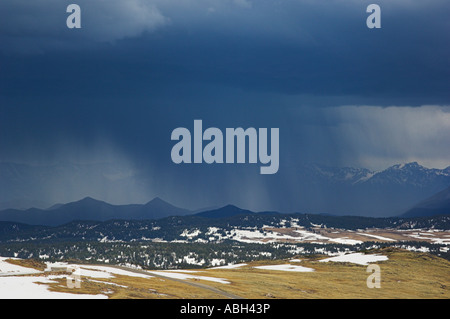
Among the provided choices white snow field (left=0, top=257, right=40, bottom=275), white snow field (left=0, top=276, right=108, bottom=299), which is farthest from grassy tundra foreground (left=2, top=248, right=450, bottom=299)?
white snow field (left=0, top=257, right=40, bottom=275)

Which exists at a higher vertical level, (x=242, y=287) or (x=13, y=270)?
(x=13, y=270)

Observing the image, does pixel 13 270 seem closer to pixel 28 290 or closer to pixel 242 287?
pixel 28 290

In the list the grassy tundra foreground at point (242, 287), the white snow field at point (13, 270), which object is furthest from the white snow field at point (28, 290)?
the white snow field at point (13, 270)

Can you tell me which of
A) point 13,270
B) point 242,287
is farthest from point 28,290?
point 242,287

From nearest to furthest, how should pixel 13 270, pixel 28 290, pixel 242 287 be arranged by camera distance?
pixel 28 290 → pixel 13 270 → pixel 242 287

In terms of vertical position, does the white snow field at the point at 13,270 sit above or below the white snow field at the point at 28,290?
below

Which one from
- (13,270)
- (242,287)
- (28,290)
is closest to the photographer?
(28,290)

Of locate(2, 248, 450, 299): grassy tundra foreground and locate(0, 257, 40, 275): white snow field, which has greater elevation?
locate(0, 257, 40, 275): white snow field

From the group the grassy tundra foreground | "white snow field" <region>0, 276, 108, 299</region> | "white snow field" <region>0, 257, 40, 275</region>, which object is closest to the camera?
"white snow field" <region>0, 276, 108, 299</region>

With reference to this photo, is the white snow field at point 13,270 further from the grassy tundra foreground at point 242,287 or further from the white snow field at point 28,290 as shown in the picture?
the white snow field at point 28,290

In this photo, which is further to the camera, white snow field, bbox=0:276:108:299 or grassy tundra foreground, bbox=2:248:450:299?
grassy tundra foreground, bbox=2:248:450:299

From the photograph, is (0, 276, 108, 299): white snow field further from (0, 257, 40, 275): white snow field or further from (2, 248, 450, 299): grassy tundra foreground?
(0, 257, 40, 275): white snow field
